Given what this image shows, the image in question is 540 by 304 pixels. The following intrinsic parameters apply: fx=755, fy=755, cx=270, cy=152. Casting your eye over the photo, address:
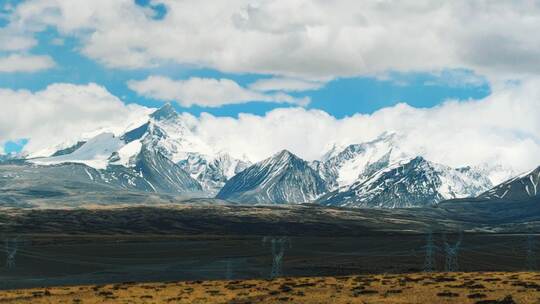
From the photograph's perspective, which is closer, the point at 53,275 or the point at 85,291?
the point at 85,291

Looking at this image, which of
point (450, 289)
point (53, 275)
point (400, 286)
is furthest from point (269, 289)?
point (53, 275)

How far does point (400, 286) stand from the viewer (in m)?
79.4

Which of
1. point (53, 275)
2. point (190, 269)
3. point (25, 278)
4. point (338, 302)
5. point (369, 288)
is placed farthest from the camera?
point (190, 269)

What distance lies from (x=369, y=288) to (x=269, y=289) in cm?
1099

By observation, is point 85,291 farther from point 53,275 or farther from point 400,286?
point 53,275

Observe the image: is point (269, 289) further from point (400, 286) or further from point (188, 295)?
point (400, 286)

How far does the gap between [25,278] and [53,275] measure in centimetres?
1307

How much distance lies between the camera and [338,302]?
6531 cm

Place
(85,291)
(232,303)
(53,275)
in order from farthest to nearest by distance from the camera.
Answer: (53,275) < (85,291) < (232,303)

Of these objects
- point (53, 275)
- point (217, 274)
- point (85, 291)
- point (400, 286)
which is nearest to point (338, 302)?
point (400, 286)

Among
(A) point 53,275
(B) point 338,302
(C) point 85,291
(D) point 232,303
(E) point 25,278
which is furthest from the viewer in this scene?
(A) point 53,275

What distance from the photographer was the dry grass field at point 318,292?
216 feet

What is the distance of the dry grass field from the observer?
216ft

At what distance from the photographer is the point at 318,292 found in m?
76.8
